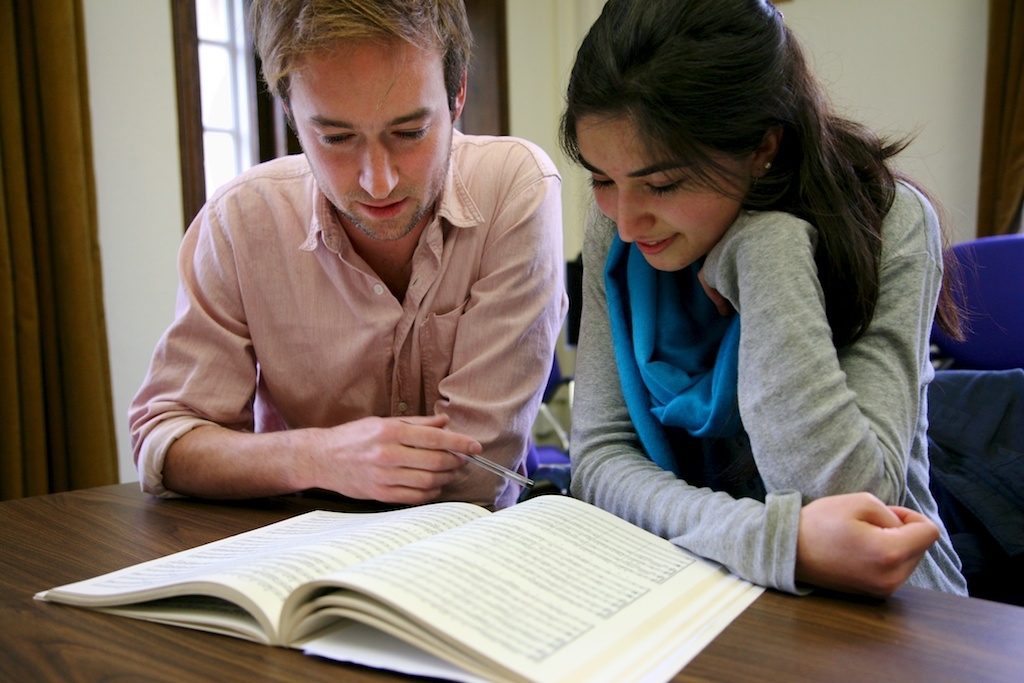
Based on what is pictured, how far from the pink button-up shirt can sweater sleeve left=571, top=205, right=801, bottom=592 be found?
17cm

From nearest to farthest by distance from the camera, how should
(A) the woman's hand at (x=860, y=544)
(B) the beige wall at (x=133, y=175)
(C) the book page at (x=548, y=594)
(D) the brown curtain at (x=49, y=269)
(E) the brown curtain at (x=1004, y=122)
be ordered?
(C) the book page at (x=548, y=594), (A) the woman's hand at (x=860, y=544), (D) the brown curtain at (x=49, y=269), (B) the beige wall at (x=133, y=175), (E) the brown curtain at (x=1004, y=122)

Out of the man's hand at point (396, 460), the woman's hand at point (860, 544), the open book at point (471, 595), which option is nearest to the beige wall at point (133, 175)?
the man's hand at point (396, 460)

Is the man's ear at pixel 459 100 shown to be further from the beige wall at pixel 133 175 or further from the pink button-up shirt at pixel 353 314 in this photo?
the beige wall at pixel 133 175

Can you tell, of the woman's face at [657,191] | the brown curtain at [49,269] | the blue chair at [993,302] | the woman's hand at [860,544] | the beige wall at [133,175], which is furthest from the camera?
the beige wall at [133,175]

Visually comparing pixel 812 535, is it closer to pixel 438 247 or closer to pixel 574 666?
pixel 574 666

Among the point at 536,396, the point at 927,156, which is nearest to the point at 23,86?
the point at 536,396

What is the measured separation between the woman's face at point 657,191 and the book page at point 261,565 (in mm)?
352

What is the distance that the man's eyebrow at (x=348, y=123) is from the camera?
1147mm

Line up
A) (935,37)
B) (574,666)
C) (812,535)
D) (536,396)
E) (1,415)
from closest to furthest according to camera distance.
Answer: (574,666) < (812,535) < (536,396) < (1,415) < (935,37)

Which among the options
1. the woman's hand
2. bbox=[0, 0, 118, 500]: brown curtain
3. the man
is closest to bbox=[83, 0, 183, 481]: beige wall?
bbox=[0, 0, 118, 500]: brown curtain

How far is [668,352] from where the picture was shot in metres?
1.04

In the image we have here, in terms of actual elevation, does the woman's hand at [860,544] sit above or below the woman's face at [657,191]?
below

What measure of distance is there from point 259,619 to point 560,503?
33 cm

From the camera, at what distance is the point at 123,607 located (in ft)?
2.36
